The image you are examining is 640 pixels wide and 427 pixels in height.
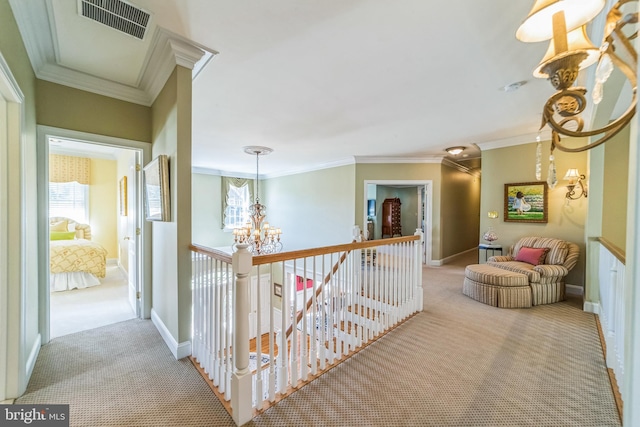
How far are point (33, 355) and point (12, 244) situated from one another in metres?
1.05

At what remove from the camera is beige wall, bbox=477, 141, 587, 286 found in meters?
4.04

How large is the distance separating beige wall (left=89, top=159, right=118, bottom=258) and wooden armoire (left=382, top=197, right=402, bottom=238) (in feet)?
25.8

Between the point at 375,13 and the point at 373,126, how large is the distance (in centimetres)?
225

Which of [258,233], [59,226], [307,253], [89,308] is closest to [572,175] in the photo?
[307,253]

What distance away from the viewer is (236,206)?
8.43 m

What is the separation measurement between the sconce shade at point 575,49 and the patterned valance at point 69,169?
8132 millimetres

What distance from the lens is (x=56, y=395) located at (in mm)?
1747

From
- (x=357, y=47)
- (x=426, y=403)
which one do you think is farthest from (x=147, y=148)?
(x=426, y=403)

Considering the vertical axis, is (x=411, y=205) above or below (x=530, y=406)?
above

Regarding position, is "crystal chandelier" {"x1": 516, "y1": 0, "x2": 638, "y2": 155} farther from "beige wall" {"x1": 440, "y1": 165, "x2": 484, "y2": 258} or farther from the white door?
"beige wall" {"x1": 440, "y1": 165, "x2": 484, "y2": 258}

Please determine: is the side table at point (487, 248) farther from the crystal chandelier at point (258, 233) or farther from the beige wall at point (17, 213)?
the beige wall at point (17, 213)

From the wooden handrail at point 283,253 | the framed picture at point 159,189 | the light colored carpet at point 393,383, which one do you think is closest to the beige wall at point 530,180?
the light colored carpet at point 393,383

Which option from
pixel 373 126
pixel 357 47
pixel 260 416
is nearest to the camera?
pixel 260 416

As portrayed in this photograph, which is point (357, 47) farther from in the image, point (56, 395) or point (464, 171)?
point (464, 171)
